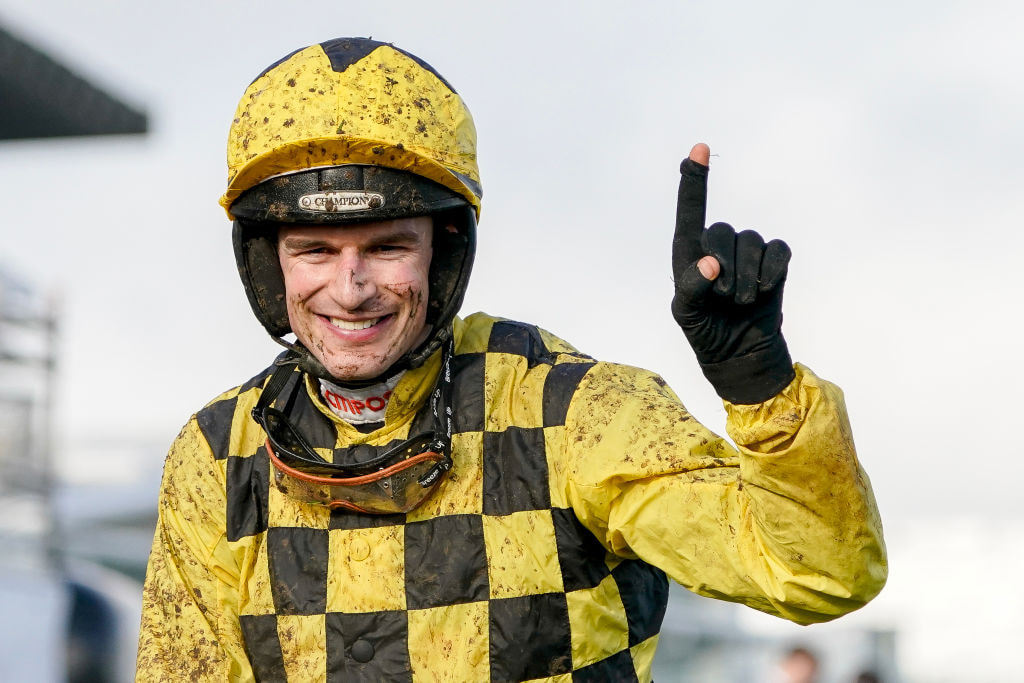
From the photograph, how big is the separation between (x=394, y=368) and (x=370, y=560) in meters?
0.41

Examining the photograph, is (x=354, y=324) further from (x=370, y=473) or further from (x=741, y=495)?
(x=741, y=495)

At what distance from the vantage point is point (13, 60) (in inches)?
332

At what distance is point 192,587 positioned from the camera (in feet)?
8.99

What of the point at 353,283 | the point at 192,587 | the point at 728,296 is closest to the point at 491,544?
the point at 353,283

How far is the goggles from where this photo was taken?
2.51m

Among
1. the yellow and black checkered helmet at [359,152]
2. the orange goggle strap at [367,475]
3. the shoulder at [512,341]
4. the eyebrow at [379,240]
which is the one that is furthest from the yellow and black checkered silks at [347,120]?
the orange goggle strap at [367,475]

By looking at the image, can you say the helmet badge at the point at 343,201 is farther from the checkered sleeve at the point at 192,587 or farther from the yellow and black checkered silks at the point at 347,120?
the checkered sleeve at the point at 192,587

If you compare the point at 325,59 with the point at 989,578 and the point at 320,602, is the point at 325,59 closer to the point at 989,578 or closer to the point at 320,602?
the point at 320,602

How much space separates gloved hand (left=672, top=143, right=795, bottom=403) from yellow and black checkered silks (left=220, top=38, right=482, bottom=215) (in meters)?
0.78

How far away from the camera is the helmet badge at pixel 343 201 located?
99.8 inches

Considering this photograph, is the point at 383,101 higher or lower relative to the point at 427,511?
higher

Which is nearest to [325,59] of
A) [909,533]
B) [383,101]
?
[383,101]

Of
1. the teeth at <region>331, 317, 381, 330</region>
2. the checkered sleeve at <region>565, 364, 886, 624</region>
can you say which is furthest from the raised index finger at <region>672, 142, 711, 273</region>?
the teeth at <region>331, 317, 381, 330</region>

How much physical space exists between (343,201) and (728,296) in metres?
0.92
